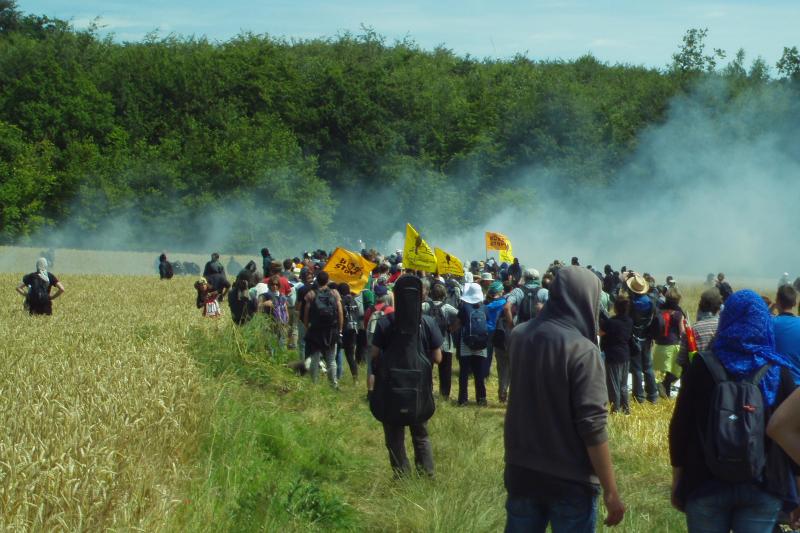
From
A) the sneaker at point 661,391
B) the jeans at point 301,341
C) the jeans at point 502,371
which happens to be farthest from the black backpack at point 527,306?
the jeans at point 301,341

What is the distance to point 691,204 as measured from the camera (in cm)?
5475

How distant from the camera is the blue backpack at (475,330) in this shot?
45.5 feet

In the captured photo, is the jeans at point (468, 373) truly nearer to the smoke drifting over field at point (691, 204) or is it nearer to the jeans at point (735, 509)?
the jeans at point (735, 509)

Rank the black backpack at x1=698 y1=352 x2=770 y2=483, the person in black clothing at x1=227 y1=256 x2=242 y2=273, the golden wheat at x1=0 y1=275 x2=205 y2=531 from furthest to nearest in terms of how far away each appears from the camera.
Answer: the person in black clothing at x1=227 y1=256 x2=242 y2=273 → the golden wheat at x1=0 y1=275 x2=205 y2=531 → the black backpack at x1=698 y1=352 x2=770 y2=483

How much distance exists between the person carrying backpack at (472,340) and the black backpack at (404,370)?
5474mm

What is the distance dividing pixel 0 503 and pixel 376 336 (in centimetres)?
391

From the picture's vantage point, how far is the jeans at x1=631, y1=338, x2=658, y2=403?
14180 millimetres

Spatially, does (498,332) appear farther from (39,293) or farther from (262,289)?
(39,293)

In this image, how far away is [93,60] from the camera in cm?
7425

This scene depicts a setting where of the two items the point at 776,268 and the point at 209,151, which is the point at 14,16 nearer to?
the point at 209,151

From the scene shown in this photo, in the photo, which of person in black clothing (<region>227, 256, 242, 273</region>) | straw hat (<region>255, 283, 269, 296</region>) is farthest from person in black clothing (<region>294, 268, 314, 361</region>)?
person in black clothing (<region>227, 256, 242, 273</region>)

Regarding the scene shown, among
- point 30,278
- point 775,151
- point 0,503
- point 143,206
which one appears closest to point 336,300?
point 30,278

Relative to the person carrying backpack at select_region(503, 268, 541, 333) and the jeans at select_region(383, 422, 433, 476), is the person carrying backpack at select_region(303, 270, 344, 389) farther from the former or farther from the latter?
the jeans at select_region(383, 422, 433, 476)

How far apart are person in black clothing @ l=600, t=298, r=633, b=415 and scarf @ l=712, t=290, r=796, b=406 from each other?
8.19 m
